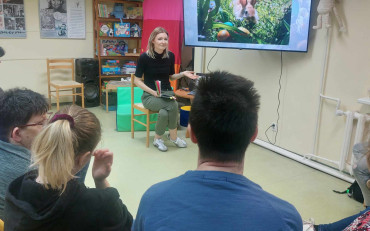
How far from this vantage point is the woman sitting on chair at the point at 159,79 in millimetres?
3791

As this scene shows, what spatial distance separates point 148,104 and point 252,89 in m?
2.99

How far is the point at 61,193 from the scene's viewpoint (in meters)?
1.04

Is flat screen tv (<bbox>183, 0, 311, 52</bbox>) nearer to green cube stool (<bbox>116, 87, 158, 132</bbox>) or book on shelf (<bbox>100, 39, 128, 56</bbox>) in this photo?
green cube stool (<bbox>116, 87, 158, 132</bbox>)

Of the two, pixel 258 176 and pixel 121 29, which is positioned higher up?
pixel 121 29

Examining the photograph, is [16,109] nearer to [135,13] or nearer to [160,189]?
[160,189]

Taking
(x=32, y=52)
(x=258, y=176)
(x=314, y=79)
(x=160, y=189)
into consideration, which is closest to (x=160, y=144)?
(x=258, y=176)

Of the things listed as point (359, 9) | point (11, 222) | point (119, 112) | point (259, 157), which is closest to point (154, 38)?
point (119, 112)

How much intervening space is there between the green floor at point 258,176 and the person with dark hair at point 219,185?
68.2 inches

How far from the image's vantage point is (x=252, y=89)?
3.03 ft

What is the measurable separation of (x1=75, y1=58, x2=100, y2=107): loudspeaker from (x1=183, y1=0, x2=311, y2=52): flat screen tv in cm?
199

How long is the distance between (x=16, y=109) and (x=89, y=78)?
167 inches

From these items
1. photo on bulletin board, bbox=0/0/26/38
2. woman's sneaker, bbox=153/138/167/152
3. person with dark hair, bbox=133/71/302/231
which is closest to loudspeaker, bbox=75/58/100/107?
photo on bulletin board, bbox=0/0/26/38

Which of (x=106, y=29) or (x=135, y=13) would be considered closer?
(x=106, y=29)

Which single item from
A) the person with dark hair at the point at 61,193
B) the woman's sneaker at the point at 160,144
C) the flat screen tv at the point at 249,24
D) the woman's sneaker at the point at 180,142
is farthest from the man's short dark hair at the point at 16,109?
the flat screen tv at the point at 249,24
